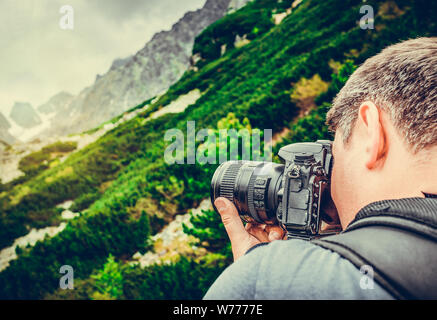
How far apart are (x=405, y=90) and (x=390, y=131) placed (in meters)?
0.16

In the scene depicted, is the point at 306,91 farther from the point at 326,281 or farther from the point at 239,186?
the point at 326,281

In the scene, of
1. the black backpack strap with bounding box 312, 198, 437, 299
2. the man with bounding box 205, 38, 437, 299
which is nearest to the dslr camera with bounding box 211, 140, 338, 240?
the man with bounding box 205, 38, 437, 299

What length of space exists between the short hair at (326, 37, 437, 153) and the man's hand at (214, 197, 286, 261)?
746 mm

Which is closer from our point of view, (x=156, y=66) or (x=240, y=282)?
(x=240, y=282)

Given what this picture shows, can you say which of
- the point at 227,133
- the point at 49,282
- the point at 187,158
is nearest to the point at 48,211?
the point at 49,282

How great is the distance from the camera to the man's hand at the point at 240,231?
Result: 152cm

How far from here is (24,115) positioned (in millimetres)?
183750

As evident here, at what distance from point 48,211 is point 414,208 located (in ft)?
39.9

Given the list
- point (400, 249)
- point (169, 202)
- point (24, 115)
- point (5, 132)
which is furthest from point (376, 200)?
point (24, 115)

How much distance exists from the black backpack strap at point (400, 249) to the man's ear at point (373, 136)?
270 mm

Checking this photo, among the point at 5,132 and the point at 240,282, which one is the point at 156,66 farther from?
the point at 5,132

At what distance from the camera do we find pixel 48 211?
1056 centimetres

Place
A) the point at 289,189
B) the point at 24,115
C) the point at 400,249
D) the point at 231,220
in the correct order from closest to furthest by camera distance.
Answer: the point at 400,249
the point at 289,189
the point at 231,220
the point at 24,115

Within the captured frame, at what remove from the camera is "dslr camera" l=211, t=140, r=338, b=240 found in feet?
4.36
